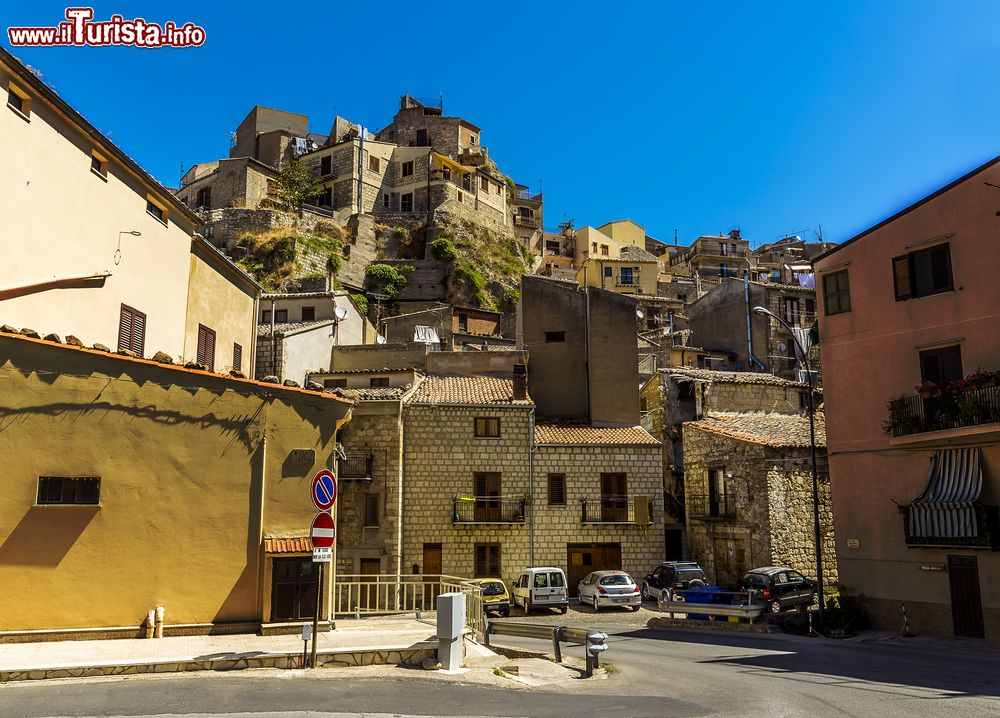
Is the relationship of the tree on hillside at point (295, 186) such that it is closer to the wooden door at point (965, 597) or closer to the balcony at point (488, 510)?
the balcony at point (488, 510)

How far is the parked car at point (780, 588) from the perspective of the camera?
25578 mm

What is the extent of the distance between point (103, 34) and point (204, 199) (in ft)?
208

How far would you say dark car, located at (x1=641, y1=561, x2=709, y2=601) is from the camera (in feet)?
97.2

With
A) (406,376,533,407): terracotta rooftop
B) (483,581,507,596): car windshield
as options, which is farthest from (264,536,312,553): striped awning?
(406,376,533,407): terracotta rooftop

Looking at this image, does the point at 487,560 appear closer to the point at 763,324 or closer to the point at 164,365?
the point at 164,365

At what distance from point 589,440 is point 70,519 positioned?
2238cm

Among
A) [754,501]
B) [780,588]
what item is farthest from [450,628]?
[754,501]

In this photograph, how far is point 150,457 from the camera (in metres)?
15.3

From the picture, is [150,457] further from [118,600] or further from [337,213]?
[337,213]

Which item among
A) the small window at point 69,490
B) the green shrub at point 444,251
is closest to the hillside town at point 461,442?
the small window at point 69,490

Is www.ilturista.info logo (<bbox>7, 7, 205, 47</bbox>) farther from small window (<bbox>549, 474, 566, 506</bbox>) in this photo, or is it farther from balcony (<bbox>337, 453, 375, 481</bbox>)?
small window (<bbox>549, 474, 566, 506</bbox>)

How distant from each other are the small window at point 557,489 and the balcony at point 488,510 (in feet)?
4.16

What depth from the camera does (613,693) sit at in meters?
13.4

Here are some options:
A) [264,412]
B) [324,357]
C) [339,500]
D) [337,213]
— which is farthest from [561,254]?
[264,412]
